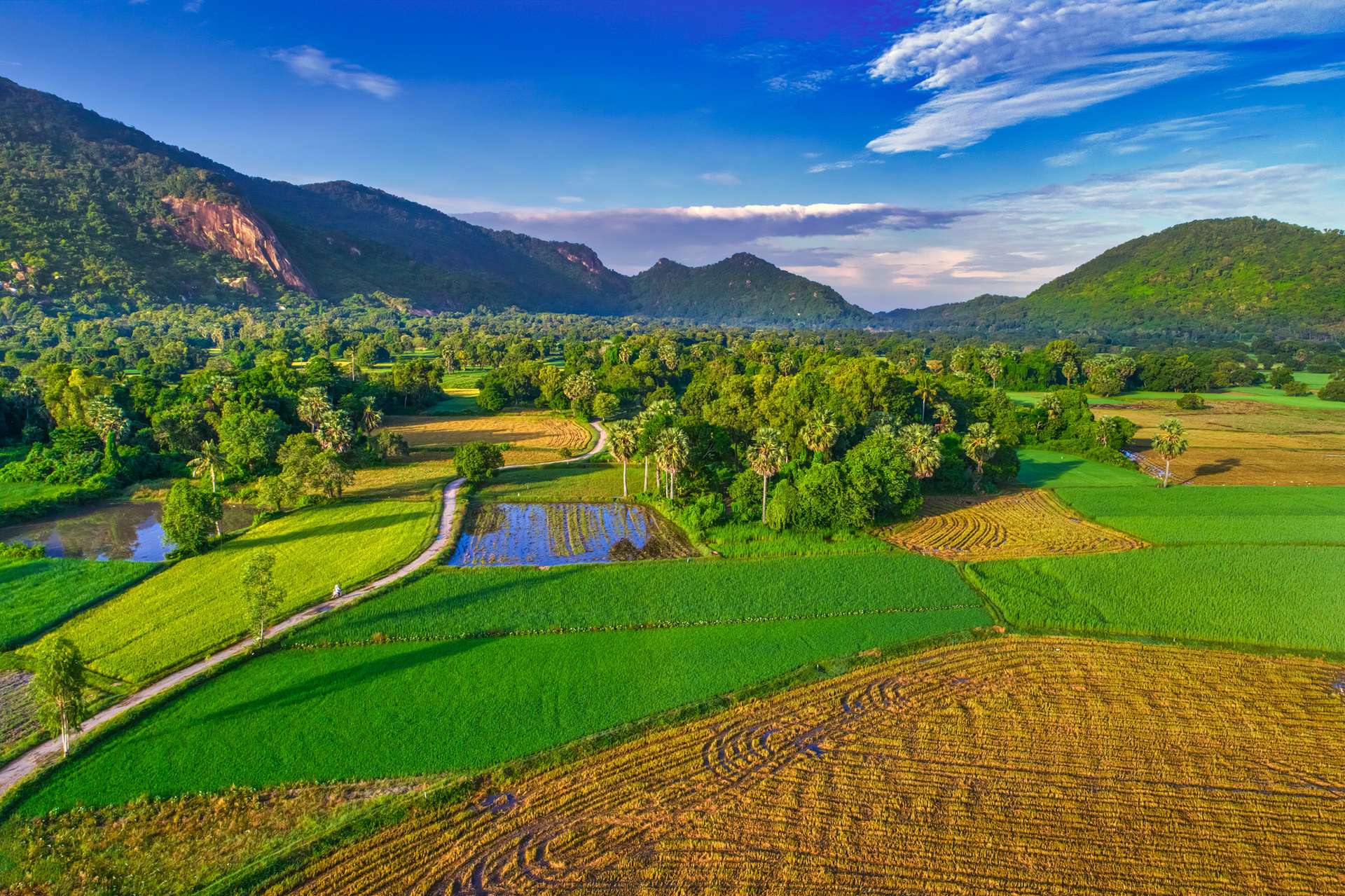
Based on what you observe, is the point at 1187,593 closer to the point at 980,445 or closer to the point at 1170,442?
the point at 980,445

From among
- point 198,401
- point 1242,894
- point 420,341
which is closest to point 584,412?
point 198,401

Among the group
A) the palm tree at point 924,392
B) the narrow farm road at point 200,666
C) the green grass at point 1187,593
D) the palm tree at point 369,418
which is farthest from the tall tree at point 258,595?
the palm tree at point 924,392

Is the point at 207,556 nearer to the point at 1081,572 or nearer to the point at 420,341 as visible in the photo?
the point at 1081,572

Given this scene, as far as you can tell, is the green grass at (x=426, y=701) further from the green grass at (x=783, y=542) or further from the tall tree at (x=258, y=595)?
the green grass at (x=783, y=542)

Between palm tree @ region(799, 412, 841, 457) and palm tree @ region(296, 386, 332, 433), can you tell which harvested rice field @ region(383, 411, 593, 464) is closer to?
palm tree @ region(296, 386, 332, 433)

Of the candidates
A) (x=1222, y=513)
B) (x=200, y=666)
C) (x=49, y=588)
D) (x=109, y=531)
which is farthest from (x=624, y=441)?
(x=1222, y=513)

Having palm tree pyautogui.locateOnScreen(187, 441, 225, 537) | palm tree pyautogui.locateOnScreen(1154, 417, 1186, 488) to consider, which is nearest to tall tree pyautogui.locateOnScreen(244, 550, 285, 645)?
palm tree pyautogui.locateOnScreen(187, 441, 225, 537)
